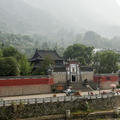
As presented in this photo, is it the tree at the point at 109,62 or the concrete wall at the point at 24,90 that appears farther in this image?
the tree at the point at 109,62

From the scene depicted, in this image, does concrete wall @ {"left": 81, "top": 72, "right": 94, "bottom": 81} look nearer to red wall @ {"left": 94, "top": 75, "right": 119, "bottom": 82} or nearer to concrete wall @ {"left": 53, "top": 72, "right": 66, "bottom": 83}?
red wall @ {"left": 94, "top": 75, "right": 119, "bottom": 82}

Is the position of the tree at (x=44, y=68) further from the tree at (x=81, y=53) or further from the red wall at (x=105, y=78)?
the tree at (x=81, y=53)

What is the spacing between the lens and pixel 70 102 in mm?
29766

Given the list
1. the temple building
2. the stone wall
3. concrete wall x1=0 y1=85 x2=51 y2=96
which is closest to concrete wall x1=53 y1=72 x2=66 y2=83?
the temple building

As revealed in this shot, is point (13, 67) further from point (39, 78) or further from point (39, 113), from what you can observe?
point (39, 113)

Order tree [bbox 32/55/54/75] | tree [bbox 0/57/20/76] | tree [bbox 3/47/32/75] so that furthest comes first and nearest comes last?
tree [bbox 3/47/32/75] < tree [bbox 32/55/54/75] < tree [bbox 0/57/20/76]

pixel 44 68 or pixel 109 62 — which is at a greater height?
pixel 109 62

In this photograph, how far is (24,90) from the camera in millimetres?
37812

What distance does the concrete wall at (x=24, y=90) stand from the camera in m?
36.2

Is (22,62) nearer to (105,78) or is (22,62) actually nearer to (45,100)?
(105,78)

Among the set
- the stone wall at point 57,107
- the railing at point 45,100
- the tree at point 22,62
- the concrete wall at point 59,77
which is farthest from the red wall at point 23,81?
the stone wall at point 57,107

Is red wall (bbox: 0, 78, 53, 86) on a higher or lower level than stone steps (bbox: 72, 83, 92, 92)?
higher

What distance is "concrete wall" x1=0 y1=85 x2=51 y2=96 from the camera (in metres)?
36.2

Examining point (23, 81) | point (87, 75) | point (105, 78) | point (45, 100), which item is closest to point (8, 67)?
point (23, 81)
